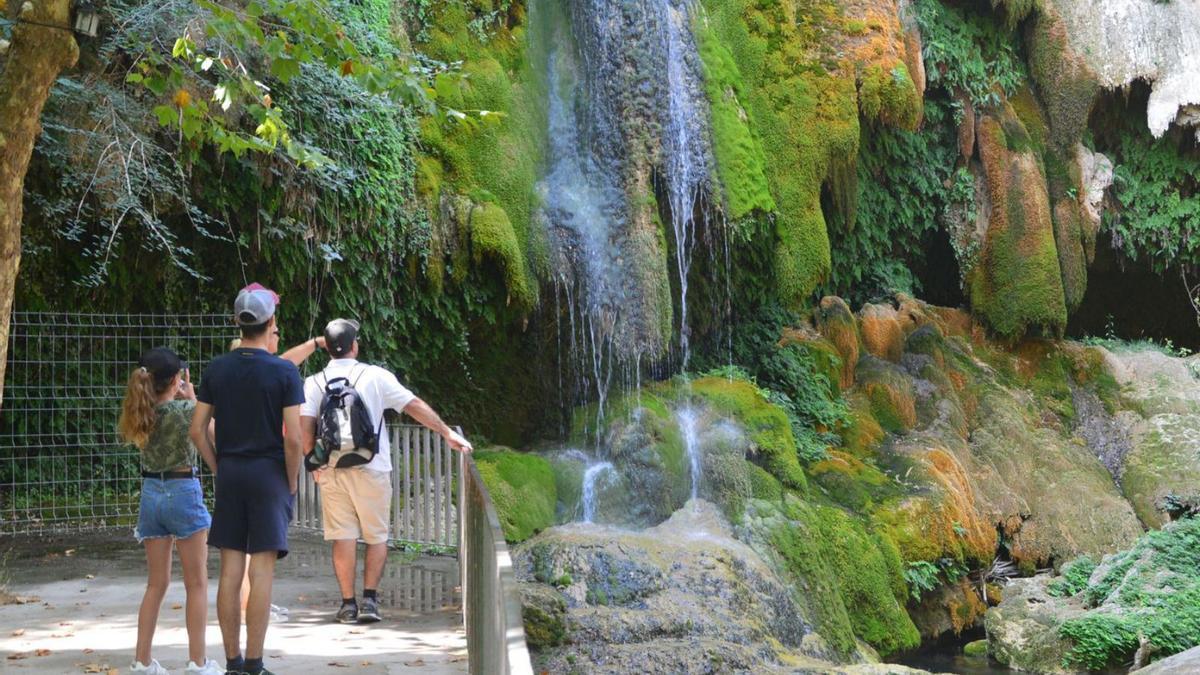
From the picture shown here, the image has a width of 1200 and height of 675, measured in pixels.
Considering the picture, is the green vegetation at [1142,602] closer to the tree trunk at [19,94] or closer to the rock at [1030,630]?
the rock at [1030,630]

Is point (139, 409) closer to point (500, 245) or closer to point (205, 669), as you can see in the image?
point (205, 669)

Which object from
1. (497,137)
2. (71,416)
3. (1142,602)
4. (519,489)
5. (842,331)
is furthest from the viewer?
(842,331)

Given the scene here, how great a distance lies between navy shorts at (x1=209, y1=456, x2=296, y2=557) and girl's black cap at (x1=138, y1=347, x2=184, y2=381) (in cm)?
71

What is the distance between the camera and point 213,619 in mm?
7547

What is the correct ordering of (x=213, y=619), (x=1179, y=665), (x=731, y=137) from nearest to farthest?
(x=213, y=619) < (x=1179, y=665) < (x=731, y=137)

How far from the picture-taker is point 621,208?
15258 mm

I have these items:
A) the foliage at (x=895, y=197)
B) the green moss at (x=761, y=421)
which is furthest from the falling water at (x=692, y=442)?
the foliage at (x=895, y=197)

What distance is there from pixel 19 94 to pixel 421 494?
428cm

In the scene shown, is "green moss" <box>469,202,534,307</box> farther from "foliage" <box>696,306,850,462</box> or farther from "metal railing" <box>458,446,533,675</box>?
"metal railing" <box>458,446,533,675</box>

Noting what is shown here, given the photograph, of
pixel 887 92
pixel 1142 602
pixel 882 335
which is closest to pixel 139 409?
pixel 1142 602

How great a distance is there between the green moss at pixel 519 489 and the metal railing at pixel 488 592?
463 cm

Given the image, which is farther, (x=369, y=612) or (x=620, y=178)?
(x=620, y=178)

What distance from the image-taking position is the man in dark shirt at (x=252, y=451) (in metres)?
5.43

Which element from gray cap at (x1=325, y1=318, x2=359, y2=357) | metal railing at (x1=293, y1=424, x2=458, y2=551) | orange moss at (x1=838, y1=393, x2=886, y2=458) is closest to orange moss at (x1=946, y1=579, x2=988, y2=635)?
orange moss at (x1=838, y1=393, x2=886, y2=458)
